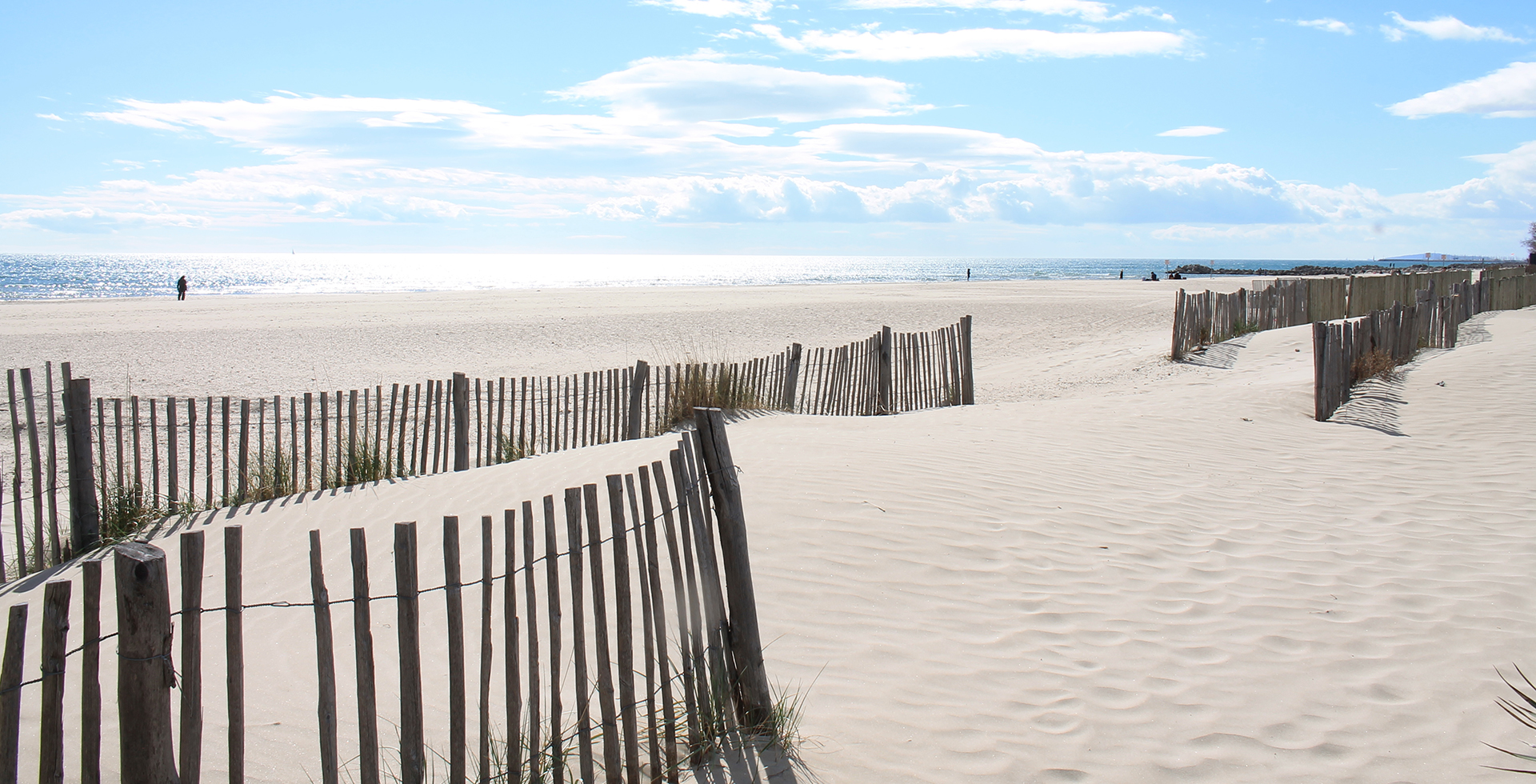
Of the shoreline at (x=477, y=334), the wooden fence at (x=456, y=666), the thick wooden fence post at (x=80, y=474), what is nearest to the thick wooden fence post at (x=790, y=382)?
Answer: the shoreline at (x=477, y=334)

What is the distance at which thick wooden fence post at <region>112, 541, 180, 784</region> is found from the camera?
6.64ft

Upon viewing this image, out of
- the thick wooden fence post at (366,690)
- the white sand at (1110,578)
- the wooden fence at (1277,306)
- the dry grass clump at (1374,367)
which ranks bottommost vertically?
the white sand at (1110,578)

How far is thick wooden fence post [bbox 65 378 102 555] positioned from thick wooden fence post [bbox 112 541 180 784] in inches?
191

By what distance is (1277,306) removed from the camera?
58.5 feet

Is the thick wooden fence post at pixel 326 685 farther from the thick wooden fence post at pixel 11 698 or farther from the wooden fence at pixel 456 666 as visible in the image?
the thick wooden fence post at pixel 11 698

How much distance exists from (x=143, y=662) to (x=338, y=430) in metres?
5.16

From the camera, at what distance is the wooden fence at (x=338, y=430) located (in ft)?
19.6

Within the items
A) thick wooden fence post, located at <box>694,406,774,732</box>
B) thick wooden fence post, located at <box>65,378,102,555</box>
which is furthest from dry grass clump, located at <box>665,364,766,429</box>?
thick wooden fence post, located at <box>694,406,774,732</box>

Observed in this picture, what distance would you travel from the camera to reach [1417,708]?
3.67 meters

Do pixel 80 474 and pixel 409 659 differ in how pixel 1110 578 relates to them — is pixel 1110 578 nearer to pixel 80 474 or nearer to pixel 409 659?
pixel 409 659

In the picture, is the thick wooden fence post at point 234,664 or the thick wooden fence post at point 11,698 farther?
the thick wooden fence post at point 234,664

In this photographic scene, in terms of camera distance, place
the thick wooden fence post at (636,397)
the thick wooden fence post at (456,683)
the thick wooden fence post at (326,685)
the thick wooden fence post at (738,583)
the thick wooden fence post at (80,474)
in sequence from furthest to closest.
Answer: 1. the thick wooden fence post at (636,397)
2. the thick wooden fence post at (80,474)
3. the thick wooden fence post at (738,583)
4. the thick wooden fence post at (456,683)
5. the thick wooden fence post at (326,685)

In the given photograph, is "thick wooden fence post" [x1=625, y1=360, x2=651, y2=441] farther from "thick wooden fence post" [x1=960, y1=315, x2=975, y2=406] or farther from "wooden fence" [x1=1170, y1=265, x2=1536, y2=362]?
"wooden fence" [x1=1170, y1=265, x2=1536, y2=362]

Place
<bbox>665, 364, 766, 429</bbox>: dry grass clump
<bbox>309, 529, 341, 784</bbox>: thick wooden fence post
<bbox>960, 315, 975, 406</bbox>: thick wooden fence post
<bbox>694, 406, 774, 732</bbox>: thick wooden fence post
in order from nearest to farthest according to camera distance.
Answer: <bbox>309, 529, 341, 784</bbox>: thick wooden fence post, <bbox>694, 406, 774, 732</bbox>: thick wooden fence post, <bbox>665, 364, 766, 429</bbox>: dry grass clump, <bbox>960, 315, 975, 406</bbox>: thick wooden fence post
